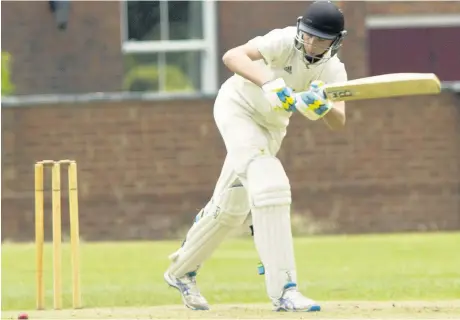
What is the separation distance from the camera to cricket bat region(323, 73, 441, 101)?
5586mm

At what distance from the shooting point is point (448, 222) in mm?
12875

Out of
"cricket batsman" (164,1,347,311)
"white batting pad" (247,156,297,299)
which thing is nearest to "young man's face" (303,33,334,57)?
"cricket batsman" (164,1,347,311)

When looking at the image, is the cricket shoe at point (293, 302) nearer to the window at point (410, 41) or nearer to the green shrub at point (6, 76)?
the green shrub at point (6, 76)

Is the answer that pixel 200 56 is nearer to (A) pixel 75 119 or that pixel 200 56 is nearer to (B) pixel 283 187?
(A) pixel 75 119

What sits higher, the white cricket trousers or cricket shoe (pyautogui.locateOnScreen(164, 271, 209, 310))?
the white cricket trousers

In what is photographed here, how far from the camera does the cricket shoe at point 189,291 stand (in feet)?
20.7

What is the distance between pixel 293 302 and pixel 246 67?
958 mm

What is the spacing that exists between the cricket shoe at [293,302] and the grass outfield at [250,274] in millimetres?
105

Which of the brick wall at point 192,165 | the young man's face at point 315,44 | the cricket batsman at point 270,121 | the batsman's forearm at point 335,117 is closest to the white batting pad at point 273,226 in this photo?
the cricket batsman at point 270,121

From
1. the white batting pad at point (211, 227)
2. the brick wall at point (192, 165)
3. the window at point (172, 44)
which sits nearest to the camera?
the white batting pad at point (211, 227)

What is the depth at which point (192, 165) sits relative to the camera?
1273 cm

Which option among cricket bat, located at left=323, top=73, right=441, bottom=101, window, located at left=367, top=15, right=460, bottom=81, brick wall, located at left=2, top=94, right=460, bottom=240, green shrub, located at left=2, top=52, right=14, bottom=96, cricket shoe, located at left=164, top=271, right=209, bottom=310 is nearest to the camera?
cricket bat, located at left=323, top=73, right=441, bottom=101

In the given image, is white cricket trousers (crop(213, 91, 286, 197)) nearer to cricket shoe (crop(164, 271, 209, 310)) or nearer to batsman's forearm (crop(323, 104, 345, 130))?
batsman's forearm (crop(323, 104, 345, 130))

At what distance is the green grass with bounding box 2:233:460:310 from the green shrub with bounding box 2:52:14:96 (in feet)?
6.08
